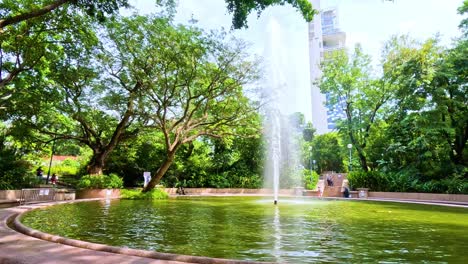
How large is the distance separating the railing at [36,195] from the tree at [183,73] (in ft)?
26.6

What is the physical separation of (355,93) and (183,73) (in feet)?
56.4

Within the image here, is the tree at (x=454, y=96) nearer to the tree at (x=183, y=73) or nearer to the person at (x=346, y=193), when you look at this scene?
the person at (x=346, y=193)

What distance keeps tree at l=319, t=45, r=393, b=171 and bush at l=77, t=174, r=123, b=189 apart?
20.3m

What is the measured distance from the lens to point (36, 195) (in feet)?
64.7

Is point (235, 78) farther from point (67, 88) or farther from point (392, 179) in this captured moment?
point (392, 179)

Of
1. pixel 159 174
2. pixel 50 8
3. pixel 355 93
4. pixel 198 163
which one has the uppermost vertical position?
pixel 355 93

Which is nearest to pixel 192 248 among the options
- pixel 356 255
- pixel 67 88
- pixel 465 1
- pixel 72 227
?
pixel 356 255

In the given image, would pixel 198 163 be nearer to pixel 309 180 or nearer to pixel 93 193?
pixel 309 180

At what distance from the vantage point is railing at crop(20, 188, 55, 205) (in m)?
18.5

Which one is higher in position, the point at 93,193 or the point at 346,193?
the point at 346,193

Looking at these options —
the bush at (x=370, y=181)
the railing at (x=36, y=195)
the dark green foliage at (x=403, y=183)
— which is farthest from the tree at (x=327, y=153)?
the railing at (x=36, y=195)

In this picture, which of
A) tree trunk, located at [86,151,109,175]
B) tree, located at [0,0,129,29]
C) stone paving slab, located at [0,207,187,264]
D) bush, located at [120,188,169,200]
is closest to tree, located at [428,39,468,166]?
bush, located at [120,188,169,200]

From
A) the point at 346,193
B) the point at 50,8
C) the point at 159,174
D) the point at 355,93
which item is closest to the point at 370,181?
the point at 346,193

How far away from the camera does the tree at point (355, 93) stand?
3231cm
